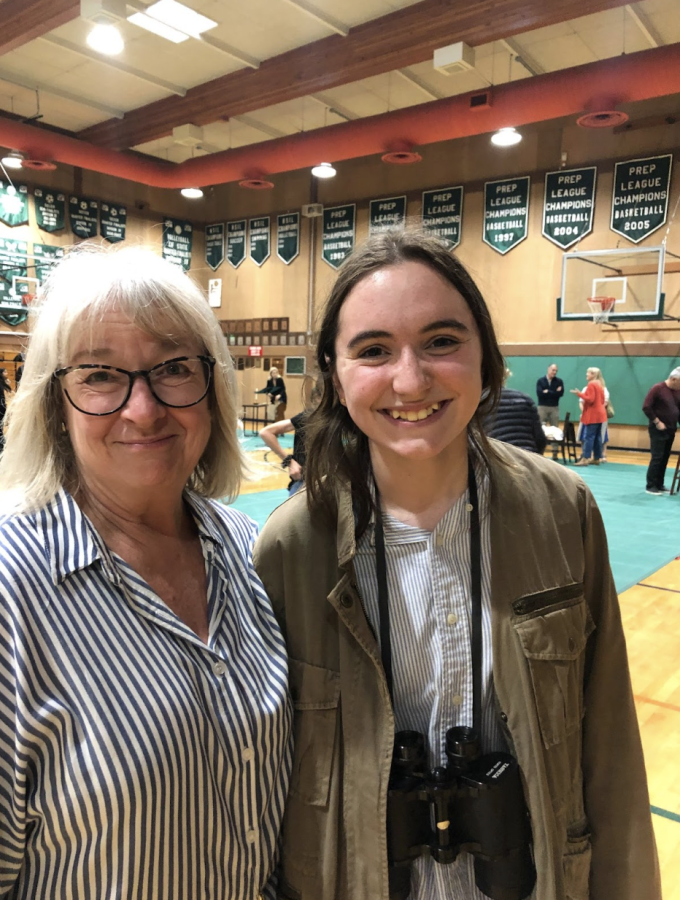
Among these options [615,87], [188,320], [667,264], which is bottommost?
[188,320]

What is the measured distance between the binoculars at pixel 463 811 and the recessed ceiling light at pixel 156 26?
9614 millimetres

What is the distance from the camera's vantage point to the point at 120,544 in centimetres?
120

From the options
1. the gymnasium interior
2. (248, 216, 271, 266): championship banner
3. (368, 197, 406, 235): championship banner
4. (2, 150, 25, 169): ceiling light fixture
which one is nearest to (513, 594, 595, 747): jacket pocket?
the gymnasium interior

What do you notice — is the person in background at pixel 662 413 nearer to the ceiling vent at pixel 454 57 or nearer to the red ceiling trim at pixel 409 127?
the red ceiling trim at pixel 409 127

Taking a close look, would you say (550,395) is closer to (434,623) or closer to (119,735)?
(434,623)

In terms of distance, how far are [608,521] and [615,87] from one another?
19.3 feet

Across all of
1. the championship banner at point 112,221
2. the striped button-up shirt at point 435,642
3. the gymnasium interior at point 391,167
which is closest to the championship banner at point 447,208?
the gymnasium interior at point 391,167

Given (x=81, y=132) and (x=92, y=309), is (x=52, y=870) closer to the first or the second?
(x=92, y=309)

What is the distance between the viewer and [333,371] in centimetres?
140

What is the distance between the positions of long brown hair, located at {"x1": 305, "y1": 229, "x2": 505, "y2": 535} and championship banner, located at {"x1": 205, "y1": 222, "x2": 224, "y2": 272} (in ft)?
60.4

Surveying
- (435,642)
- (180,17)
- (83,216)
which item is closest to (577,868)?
(435,642)

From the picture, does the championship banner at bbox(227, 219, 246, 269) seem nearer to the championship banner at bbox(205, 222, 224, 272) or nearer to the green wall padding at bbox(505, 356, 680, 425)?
the championship banner at bbox(205, 222, 224, 272)

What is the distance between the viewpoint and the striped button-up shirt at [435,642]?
1229 millimetres

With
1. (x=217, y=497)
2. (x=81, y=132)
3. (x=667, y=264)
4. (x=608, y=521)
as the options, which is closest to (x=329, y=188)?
(x=81, y=132)
